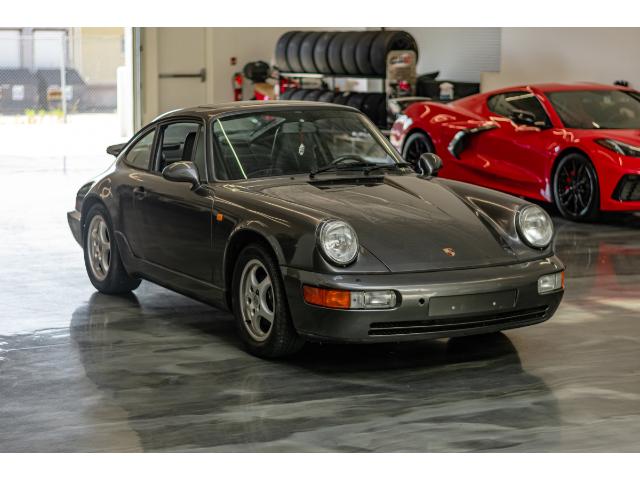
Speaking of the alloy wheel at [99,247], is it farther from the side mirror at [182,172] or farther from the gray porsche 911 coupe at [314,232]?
the side mirror at [182,172]

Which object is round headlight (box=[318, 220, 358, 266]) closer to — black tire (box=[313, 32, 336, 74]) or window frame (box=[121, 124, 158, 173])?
window frame (box=[121, 124, 158, 173])

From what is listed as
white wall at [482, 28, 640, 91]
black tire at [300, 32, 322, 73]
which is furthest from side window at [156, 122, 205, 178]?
black tire at [300, 32, 322, 73]

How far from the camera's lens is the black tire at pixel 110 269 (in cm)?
727

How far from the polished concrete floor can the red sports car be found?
2.99 meters

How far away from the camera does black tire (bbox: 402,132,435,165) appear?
1264 centimetres

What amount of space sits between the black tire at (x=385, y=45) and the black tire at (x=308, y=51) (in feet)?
6.31

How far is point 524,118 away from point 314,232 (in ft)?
21.2

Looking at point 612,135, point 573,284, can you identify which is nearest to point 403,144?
point 612,135

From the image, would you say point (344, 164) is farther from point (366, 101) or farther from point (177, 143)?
point (366, 101)

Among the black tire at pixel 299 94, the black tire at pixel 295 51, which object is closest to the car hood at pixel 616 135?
the black tire at pixel 299 94

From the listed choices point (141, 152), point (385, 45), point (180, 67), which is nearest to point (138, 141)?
point (141, 152)

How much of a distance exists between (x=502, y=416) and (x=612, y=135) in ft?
21.0

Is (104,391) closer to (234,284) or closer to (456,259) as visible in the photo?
(234,284)

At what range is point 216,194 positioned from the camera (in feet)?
20.3
